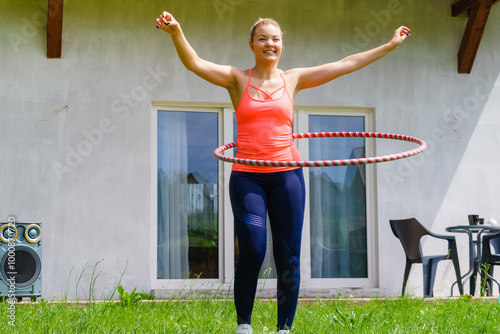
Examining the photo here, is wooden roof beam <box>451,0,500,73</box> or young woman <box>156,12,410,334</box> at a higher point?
wooden roof beam <box>451,0,500,73</box>

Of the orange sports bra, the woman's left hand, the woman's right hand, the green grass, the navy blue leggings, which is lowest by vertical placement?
the green grass

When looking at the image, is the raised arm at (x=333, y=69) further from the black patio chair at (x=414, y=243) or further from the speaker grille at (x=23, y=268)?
the speaker grille at (x=23, y=268)

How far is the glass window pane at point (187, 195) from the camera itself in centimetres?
591

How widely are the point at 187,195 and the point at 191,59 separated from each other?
10.8 ft

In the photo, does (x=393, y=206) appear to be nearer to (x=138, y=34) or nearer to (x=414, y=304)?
(x=414, y=304)

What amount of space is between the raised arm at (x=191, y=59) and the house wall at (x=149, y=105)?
2982mm

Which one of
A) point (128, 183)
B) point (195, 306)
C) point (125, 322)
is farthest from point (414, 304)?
point (128, 183)

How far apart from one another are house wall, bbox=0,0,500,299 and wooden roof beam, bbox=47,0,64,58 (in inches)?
3.6

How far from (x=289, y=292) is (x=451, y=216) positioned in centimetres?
390

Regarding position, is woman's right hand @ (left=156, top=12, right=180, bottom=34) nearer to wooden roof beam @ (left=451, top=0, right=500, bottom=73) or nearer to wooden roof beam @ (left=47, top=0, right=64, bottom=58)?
wooden roof beam @ (left=47, top=0, right=64, bottom=58)

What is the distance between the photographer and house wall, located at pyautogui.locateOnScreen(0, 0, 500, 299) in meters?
5.62

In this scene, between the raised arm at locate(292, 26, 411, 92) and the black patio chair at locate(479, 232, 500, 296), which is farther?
the black patio chair at locate(479, 232, 500, 296)

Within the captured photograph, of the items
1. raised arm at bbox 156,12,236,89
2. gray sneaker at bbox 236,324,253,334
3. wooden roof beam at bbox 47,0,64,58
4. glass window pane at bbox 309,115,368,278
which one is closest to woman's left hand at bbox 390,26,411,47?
raised arm at bbox 156,12,236,89

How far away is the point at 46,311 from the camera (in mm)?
3537
